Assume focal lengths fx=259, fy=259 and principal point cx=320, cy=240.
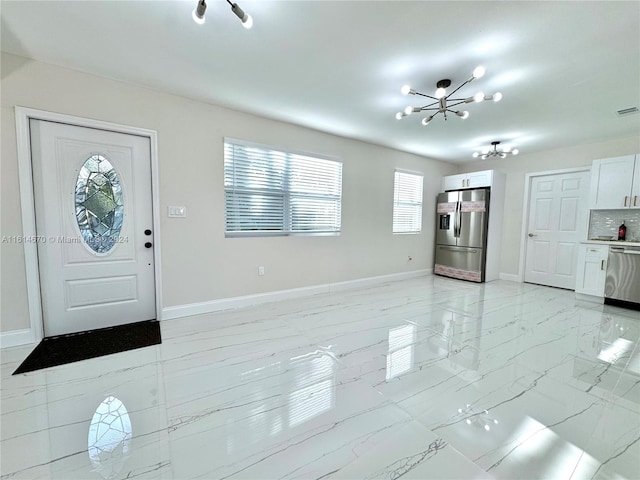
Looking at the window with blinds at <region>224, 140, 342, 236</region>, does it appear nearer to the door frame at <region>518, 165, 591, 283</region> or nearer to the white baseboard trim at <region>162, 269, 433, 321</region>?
the white baseboard trim at <region>162, 269, 433, 321</region>

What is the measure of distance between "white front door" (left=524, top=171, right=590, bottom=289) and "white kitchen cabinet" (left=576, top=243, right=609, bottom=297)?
0.52 m

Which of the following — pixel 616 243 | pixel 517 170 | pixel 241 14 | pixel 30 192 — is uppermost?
pixel 241 14

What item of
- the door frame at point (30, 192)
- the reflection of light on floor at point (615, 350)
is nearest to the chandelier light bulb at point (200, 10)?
the door frame at point (30, 192)

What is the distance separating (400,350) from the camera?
2482 millimetres

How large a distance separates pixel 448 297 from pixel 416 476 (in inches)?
135

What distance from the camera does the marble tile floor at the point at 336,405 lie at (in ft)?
4.33

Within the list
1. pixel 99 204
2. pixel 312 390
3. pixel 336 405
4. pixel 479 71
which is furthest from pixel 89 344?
pixel 479 71

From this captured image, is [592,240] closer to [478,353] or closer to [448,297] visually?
[448,297]

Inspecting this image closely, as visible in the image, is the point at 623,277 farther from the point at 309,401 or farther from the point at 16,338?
the point at 16,338

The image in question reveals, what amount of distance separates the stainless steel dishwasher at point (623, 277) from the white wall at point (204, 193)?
3.24 metres

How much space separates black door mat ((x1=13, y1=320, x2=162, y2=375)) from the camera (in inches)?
87.0

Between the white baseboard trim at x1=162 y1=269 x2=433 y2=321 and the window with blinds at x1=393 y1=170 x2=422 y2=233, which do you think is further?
the window with blinds at x1=393 y1=170 x2=422 y2=233

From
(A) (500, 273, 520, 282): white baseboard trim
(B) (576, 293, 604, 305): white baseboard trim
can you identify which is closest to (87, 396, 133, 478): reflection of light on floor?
(B) (576, 293, 604, 305): white baseboard trim

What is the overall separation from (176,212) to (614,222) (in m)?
6.79
